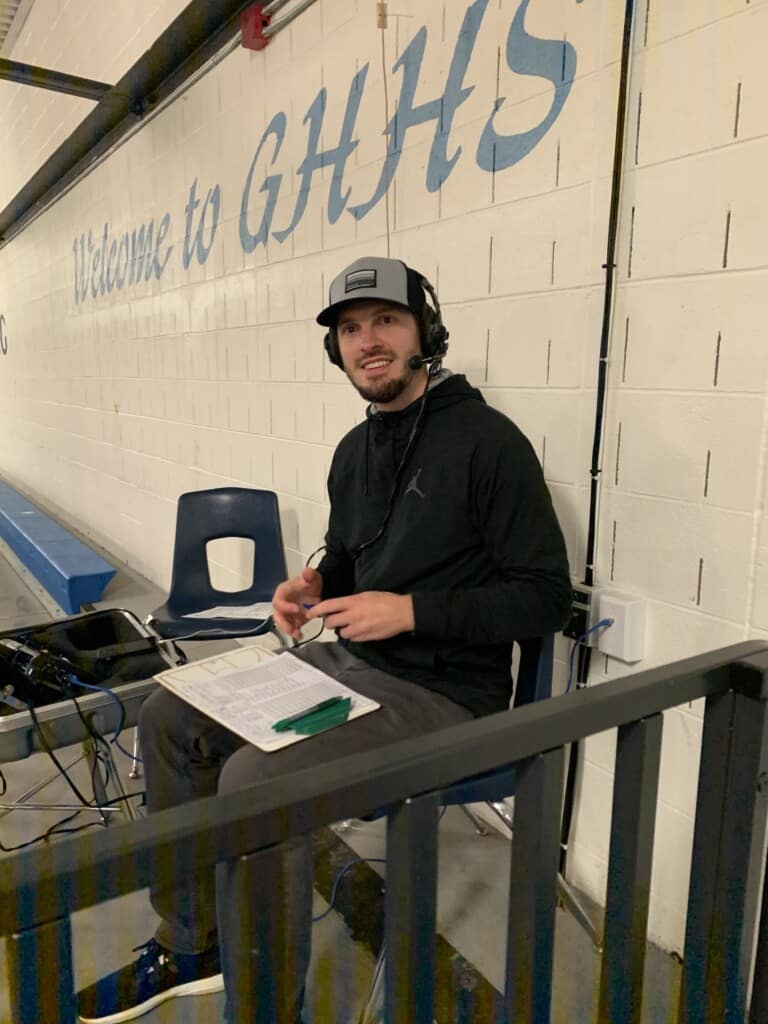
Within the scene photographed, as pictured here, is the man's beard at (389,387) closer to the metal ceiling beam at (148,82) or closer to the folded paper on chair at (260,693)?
Answer: the folded paper on chair at (260,693)

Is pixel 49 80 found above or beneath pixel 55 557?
above

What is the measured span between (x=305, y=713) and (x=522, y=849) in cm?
58

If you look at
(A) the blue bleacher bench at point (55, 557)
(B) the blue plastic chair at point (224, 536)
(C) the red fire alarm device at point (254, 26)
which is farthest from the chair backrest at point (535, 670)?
(A) the blue bleacher bench at point (55, 557)

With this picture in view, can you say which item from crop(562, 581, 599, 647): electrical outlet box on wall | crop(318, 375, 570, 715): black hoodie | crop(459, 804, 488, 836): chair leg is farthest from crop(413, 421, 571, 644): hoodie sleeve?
crop(459, 804, 488, 836): chair leg

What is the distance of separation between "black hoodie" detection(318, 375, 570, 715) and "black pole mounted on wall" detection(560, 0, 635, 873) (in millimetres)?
190

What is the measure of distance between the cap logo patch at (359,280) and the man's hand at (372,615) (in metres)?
0.64

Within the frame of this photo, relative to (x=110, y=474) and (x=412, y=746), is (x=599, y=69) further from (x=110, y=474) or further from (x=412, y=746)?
(x=110, y=474)

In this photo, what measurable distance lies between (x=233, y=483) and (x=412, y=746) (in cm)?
249

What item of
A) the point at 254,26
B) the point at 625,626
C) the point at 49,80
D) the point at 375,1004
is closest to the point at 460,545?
the point at 625,626

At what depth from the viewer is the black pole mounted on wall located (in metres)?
1.38

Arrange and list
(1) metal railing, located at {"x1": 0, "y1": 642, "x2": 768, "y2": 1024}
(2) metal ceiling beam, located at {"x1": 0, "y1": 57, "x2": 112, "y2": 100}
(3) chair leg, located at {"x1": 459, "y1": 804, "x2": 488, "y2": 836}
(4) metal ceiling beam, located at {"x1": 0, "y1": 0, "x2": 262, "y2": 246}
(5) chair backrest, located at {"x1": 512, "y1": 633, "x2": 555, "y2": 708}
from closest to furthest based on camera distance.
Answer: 1. (1) metal railing, located at {"x1": 0, "y1": 642, "x2": 768, "y2": 1024}
2. (5) chair backrest, located at {"x1": 512, "y1": 633, "x2": 555, "y2": 708}
3. (3) chair leg, located at {"x1": 459, "y1": 804, "x2": 488, "y2": 836}
4. (4) metal ceiling beam, located at {"x1": 0, "y1": 0, "x2": 262, "y2": 246}
5. (2) metal ceiling beam, located at {"x1": 0, "y1": 57, "x2": 112, "y2": 100}

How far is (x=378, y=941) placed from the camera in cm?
154

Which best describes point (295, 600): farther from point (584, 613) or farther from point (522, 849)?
point (522, 849)

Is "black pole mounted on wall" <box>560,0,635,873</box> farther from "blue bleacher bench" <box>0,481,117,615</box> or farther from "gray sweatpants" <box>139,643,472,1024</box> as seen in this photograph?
"blue bleacher bench" <box>0,481,117,615</box>
